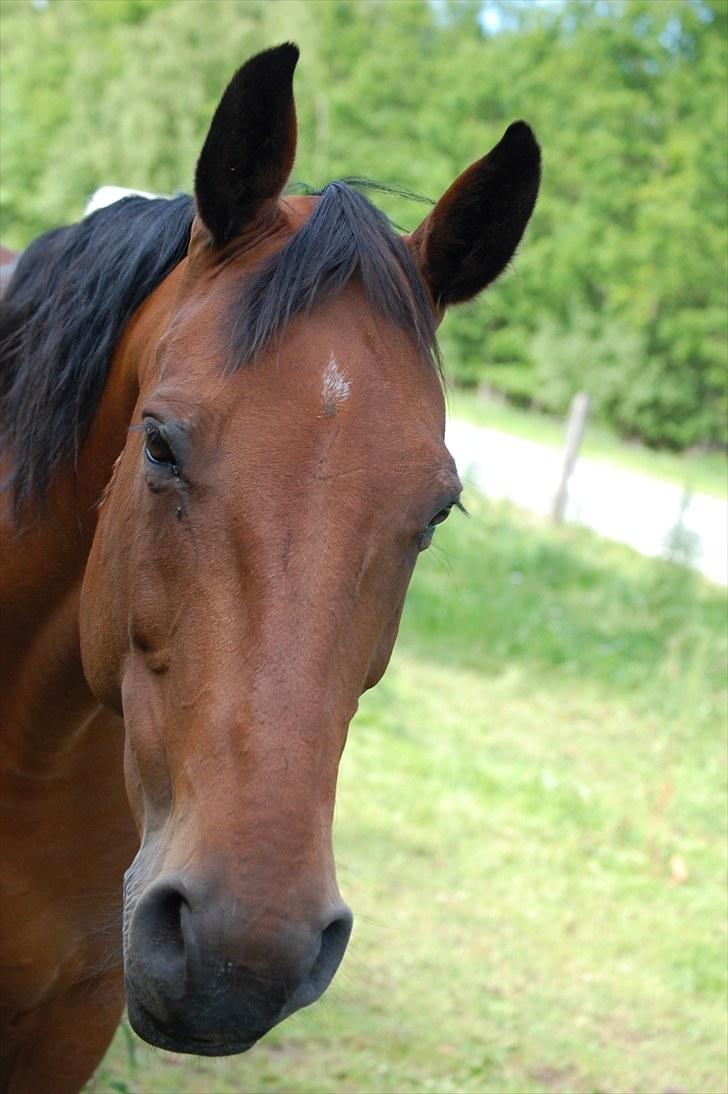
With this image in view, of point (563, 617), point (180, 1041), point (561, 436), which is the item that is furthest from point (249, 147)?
point (561, 436)

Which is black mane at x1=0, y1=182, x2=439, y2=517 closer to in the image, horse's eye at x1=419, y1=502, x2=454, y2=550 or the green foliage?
horse's eye at x1=419, y1=502, x2=454, y2=550

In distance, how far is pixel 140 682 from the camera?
1.88m

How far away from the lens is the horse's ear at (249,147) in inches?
76.9

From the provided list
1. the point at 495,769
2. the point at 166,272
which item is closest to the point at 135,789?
the point at 166,272

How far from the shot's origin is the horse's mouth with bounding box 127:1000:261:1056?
1.60m

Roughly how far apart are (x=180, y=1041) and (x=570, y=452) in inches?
501

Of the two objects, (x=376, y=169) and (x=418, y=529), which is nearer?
(x=418, y=529)

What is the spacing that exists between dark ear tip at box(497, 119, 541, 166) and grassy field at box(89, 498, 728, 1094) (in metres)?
0.96

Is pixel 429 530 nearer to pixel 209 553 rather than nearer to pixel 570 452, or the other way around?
pixel 209 553

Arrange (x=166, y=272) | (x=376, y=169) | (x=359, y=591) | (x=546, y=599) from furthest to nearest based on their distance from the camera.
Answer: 1. (x=376, y=169)
2. (x=546, y=599)
3. (x=166, y=272)
4. (x=359, y=591)

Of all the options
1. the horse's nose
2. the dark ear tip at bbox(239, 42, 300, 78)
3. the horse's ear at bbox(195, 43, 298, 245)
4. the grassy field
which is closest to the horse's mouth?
the horse's nose

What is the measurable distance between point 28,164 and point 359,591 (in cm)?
554

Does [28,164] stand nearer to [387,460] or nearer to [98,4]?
[387,460]

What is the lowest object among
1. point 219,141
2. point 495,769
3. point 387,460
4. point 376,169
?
point 495,769
